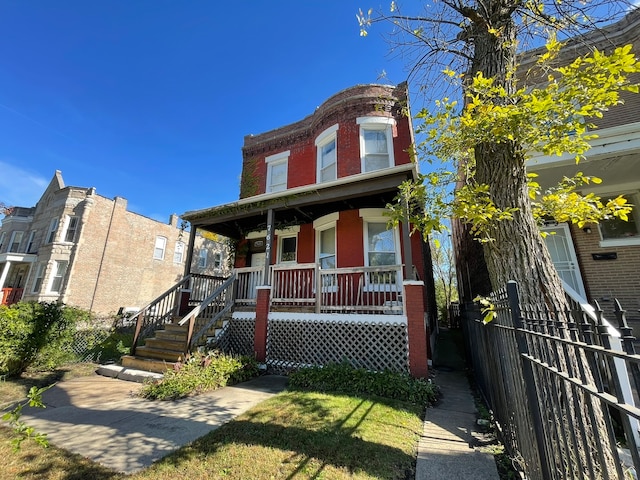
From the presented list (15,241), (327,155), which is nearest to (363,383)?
(327,155)

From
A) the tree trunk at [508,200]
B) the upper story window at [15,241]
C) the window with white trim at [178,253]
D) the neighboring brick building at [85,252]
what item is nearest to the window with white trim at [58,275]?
the neighboring brick building at [85,252]

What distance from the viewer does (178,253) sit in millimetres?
25406

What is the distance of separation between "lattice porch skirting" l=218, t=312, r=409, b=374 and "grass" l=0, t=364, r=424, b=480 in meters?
1.88

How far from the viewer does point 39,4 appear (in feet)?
31.1

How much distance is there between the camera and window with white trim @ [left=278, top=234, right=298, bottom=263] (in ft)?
36.1

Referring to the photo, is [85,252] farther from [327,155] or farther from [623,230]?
[623,230]

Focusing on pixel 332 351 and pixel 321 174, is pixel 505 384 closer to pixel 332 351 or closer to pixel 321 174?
pixel 332 351

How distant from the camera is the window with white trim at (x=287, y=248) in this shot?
1101 cm

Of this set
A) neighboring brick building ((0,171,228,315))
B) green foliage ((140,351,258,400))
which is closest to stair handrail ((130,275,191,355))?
green foliage ((140,351,258,400))

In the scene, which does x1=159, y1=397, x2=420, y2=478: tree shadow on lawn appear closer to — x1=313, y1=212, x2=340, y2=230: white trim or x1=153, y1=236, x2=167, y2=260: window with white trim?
x1=313, y1=212, x2=340, y2=230: white trim

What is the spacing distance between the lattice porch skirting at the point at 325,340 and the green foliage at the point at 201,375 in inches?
30.7

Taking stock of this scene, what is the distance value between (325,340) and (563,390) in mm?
5838

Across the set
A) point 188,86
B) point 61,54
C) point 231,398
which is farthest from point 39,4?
point 231,398

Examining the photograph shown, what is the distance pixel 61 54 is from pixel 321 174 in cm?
1114
